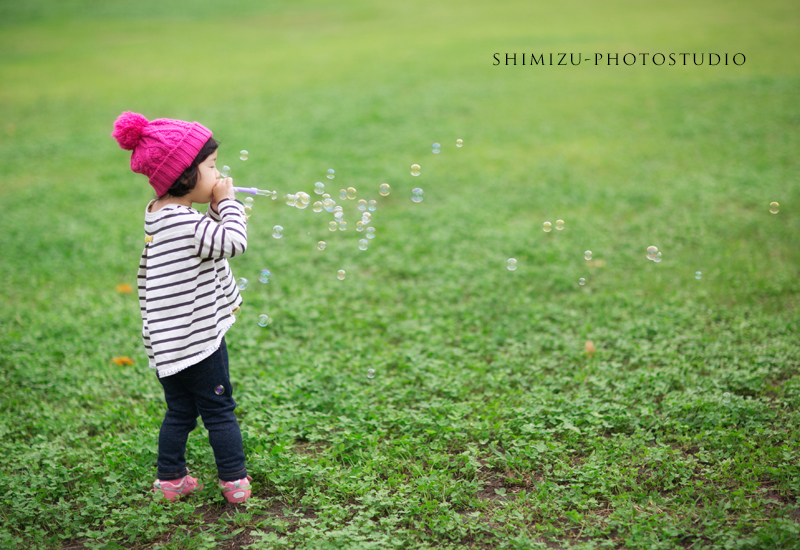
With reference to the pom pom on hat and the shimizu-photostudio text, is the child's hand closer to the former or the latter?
the pom pom on hat

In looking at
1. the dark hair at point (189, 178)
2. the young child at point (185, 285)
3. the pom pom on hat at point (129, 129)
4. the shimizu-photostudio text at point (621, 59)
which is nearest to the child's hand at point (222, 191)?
the young child at point (185, 285)

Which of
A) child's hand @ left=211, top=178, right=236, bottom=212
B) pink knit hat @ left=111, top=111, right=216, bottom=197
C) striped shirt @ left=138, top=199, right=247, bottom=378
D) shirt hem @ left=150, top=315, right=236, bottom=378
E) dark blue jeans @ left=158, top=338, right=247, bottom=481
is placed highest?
pink knit hat @ left=111, top=111, right=216, bottom=197

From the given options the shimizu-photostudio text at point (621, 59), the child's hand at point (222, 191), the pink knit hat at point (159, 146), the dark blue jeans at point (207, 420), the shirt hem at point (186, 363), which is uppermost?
the shimizu-photostudio text at point (621, 59)

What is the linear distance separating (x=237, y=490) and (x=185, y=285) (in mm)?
1040

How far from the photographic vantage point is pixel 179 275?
2.98m

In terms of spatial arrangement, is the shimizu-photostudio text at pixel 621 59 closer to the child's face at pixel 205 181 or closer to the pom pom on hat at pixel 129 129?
the child's face at pixel 205 181

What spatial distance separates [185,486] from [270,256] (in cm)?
329

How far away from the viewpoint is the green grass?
3.08 metres

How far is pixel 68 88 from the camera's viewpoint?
1381 centimetres

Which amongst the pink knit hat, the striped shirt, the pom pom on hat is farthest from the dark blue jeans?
the pom pom on hat

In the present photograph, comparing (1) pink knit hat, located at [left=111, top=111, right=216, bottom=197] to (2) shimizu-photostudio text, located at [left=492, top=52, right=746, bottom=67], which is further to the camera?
(2) shimizu-photostudio text, located at [left=492, top=52, right=746, bottom=67]

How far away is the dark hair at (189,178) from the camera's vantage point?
9.97 ft

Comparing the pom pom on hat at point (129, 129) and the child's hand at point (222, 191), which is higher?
the pom pom on hat at point (129, 129)

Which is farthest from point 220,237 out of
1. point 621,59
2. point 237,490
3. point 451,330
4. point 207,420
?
point 621,59
